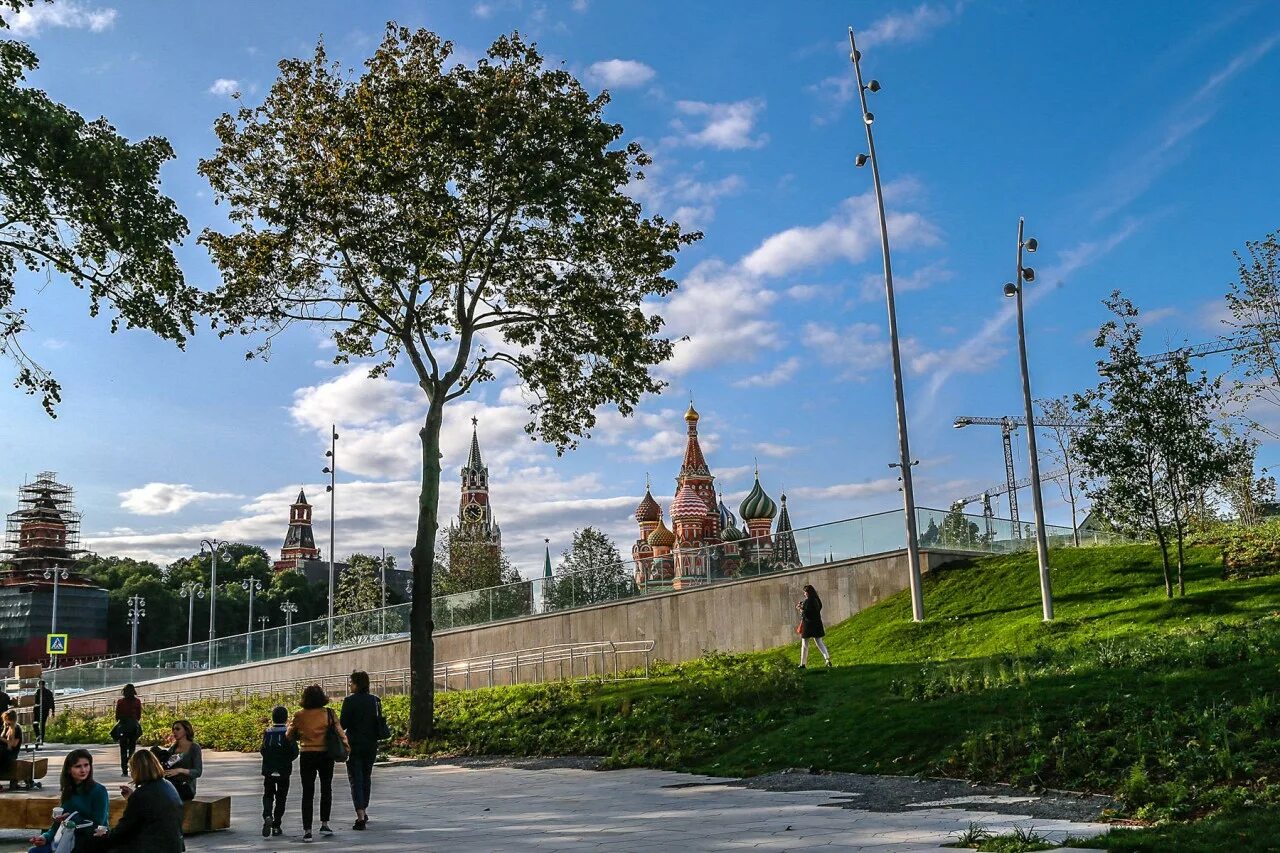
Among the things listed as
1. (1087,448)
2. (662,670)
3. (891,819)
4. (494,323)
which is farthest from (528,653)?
(891,819)

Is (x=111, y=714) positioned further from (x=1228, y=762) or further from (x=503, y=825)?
(x=1228, y=762)

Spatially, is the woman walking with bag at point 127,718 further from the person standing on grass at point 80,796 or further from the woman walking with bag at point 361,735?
the person standing on grass at point 80,796

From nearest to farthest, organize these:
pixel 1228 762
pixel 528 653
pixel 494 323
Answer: pixel 1228 762 < pixel 494 323 < pixel 528 653

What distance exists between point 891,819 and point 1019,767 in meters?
2.53

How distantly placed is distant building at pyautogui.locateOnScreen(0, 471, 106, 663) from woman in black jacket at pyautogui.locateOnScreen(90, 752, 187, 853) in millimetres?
106453

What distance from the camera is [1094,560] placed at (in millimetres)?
27078

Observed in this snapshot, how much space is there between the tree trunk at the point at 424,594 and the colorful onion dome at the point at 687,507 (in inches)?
2369

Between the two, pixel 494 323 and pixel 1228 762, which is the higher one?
pixel 494 323

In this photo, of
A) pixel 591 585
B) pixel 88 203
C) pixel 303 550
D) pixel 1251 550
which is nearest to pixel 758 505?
pixel 591 585

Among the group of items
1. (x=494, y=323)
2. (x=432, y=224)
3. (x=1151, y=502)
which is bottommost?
(x=1151, y=502)

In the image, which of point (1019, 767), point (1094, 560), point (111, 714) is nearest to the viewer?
point (1019, 767)

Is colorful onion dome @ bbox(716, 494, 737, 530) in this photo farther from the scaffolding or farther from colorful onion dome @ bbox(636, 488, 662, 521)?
the scaffolding

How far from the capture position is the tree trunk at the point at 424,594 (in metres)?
22.8

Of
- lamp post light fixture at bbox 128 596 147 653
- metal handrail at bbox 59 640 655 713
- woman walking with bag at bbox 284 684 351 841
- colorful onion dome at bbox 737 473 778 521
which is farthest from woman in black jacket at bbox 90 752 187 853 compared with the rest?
lamp post light fixture at bbox 128 596 147 653
